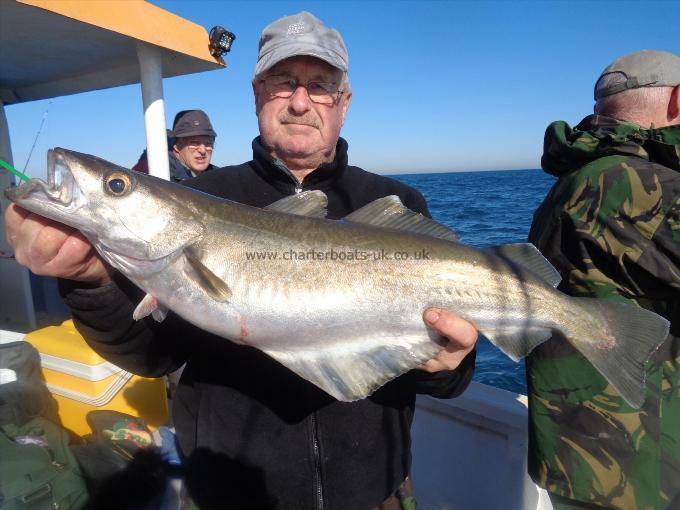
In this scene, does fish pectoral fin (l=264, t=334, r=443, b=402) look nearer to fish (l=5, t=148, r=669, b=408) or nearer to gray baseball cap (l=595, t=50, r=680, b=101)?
fish (l=5, t=148, r=669, b=408)

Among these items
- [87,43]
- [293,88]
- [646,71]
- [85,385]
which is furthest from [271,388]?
[87,43]

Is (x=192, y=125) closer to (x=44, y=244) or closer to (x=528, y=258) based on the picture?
(x=44, y=244)

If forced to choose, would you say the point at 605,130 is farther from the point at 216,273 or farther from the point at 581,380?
the point at 216,273

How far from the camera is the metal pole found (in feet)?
18.1

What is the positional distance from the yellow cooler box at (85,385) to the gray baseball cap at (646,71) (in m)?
5.12

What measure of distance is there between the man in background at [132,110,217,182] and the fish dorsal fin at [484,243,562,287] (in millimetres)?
6390

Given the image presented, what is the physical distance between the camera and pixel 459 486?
4.63 metres

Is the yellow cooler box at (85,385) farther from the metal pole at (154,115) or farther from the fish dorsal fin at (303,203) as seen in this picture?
the fish dorsal fin at (303,203)

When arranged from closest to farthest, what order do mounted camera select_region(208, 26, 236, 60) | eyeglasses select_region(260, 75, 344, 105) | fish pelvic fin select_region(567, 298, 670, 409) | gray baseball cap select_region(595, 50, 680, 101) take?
fish pelvic fin select_region(567, 298, 670, 409)
eyeglasses select_region(260, 75, 344, 105)
gray baseball cap select_region(595, 50, 680, 101)
mounted camera select_region(208, 26, 236, 60)

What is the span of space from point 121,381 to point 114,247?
9.32 feet

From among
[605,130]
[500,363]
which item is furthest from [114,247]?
[500,363]

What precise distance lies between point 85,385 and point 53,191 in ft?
9.86

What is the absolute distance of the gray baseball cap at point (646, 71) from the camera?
3.29 m

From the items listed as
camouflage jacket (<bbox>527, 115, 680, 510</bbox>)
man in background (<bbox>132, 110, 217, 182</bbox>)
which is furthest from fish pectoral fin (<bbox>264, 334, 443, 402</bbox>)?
man in background (<bbox>132, 110, 217, 182</bbox>)
